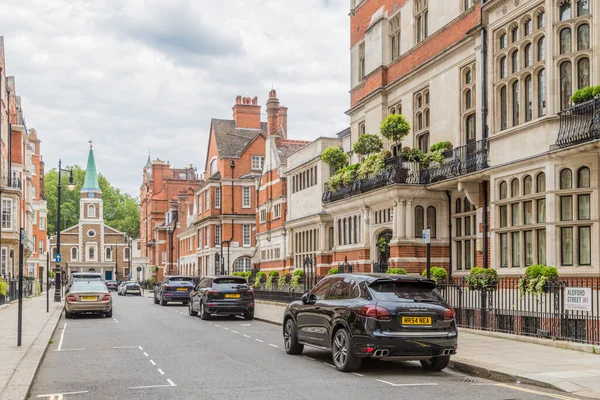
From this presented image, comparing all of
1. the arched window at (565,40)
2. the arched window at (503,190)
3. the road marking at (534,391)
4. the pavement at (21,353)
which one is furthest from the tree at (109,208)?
the road marking at (534,391)

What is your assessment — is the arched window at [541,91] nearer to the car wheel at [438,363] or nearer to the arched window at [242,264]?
the car wheel at [438,363]

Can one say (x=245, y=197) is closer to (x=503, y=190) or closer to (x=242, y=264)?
(x=242, y=264)

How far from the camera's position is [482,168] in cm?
2033

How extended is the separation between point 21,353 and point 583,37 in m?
13.6

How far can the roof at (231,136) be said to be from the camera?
203 feet

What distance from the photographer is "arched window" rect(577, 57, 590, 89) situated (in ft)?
54.6

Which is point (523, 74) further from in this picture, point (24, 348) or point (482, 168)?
point (24, 348)

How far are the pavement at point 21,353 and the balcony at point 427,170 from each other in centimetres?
1101

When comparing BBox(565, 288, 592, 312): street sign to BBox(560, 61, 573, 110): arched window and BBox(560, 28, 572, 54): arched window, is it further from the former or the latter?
BBox(560, 28, 572, 54): arched window

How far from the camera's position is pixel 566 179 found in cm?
1709

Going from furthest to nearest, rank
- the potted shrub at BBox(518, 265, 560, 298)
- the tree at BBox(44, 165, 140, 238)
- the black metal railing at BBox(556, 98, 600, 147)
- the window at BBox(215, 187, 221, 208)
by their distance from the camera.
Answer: the tree at BBox(44, 165, 140, 238) → the window at BBox(215, 187, 221, 208) → the potted shrub at BBox(518, 265, 560, 298) → the black metal railing at BBox(556, 98, 600, 147)

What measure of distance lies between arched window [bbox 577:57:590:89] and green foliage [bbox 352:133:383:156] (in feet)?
33.6

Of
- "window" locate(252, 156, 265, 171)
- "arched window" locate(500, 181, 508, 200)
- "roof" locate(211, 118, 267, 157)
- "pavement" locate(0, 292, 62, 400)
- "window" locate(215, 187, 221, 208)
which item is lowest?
"pavement" locate(0, 292, 62, 400)

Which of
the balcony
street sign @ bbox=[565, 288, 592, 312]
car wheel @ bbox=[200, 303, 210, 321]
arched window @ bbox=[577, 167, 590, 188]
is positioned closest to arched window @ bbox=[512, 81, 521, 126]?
the balcony
